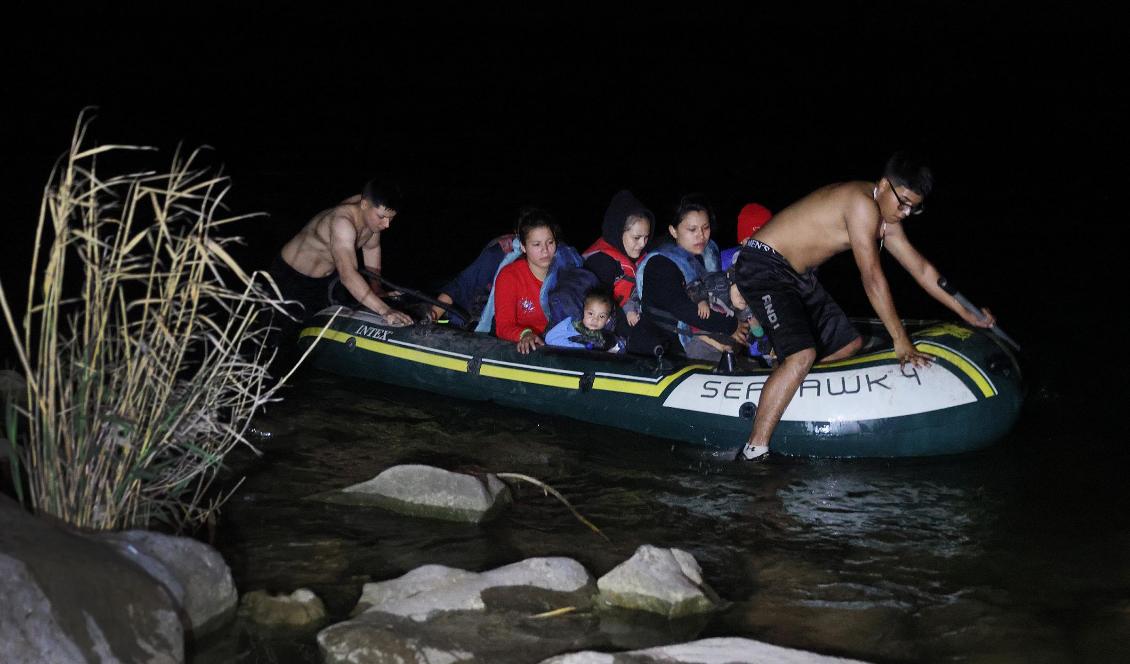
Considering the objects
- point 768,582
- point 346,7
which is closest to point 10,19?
point 346,7

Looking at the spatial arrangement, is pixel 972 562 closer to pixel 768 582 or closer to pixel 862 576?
pixel 862 576

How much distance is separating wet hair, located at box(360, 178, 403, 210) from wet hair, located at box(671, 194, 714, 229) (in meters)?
1.71

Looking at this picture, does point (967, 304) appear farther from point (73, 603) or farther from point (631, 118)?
point (631, 118)

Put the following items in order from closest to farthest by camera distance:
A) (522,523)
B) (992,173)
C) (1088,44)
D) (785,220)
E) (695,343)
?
1. (522,523)
2. (785,220)
3. (695,343)
4. (992,173)
5. (1088,44)

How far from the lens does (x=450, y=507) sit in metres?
5.62

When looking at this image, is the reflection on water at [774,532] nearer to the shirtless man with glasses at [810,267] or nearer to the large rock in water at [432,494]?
the large rock in water at [432,494]

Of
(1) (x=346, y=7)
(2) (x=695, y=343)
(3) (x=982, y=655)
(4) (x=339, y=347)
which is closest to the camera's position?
(3) (x=982, y=655)

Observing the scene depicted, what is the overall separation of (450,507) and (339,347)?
2932 mm

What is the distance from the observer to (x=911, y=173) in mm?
5855

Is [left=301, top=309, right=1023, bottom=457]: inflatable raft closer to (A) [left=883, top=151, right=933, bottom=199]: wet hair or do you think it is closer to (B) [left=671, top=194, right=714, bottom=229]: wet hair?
(B) [left=671, top=194, right=714, bottom=229]: wet hair

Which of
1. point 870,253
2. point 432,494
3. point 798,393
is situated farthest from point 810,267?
point 432,494

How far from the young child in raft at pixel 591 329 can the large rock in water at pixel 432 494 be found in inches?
61.0

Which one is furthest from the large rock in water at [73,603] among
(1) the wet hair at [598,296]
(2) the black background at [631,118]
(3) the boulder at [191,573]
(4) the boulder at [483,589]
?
(2) the black background at [631,118]

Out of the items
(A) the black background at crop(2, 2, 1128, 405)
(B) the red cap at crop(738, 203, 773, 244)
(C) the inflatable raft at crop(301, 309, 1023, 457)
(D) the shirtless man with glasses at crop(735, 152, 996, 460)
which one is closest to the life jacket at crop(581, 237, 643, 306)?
(C) the inflatable raft at crop(301, 309, 1023, 457)
